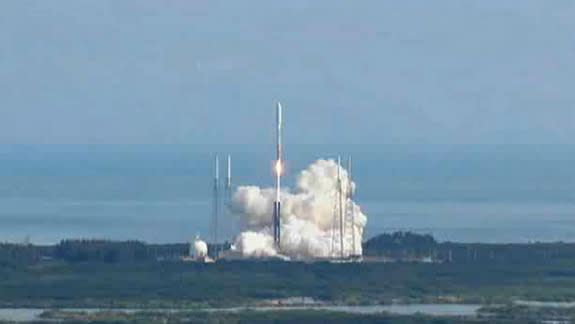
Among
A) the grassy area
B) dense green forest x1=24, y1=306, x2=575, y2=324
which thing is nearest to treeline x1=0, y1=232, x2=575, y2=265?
the grassy area

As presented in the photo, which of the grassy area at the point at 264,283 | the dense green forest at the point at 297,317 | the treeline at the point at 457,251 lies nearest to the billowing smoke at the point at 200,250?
the grassy area at the point at 264,283

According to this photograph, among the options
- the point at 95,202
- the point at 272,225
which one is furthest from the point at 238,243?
the point at 95,202

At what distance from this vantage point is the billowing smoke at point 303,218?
90.3 meters

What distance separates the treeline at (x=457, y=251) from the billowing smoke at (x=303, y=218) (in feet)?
7.17

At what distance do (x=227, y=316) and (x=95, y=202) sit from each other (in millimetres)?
80327

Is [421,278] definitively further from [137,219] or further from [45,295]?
[137,219]

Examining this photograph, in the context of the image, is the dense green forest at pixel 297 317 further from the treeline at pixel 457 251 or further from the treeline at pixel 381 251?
the treeline at pixel 457 251

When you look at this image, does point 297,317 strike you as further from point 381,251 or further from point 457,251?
point 457,251

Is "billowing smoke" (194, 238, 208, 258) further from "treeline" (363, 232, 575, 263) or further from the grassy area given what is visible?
"treeline" (363, 232, 575, 263)

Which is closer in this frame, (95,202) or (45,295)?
(45,295)

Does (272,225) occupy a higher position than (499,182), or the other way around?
(499,182)

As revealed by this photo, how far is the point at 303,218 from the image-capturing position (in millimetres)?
92375

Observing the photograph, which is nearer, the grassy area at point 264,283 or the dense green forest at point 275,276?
the grassy area at point 264,283

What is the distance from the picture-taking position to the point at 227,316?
72375 mm
